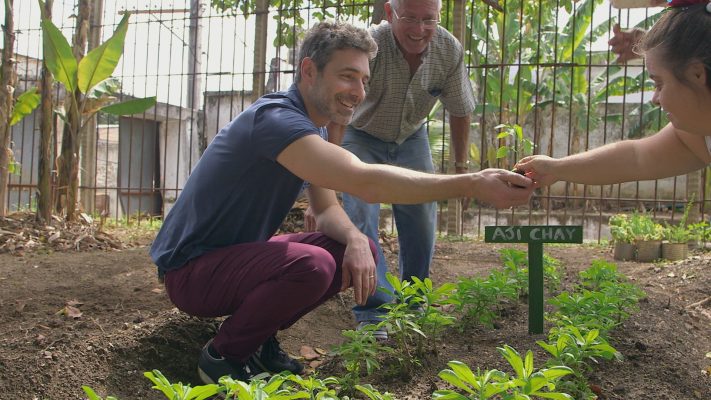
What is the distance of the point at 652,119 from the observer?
16672 mm

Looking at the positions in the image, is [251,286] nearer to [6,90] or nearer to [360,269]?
[360,269]

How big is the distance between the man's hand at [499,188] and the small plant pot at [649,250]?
167 inches

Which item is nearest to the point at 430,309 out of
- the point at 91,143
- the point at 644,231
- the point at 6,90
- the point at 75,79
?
the point at 644,231

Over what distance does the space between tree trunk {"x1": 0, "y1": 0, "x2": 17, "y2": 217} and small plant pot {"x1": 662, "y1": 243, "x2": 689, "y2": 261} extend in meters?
6.01

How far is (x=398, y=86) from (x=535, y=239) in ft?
4.27

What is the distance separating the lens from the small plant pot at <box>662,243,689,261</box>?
6.21m

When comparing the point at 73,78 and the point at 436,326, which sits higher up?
the point at 73,78

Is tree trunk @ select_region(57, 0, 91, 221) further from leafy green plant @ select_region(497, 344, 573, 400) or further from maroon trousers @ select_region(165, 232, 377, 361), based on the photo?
leafy green plant @ select_region(497, 344, 573, 400)

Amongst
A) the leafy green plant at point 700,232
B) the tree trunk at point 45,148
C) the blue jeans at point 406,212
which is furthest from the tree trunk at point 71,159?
the leafy green plant at point 700,232

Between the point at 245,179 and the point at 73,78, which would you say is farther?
the point at 73,78

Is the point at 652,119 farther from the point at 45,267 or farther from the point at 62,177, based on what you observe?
the point at 45,267

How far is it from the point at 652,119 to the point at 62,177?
14168mm

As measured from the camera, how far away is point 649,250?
632cm

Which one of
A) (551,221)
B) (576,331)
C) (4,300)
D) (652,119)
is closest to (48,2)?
(4,300)
